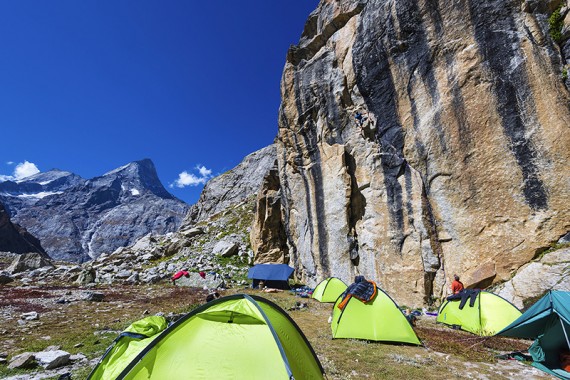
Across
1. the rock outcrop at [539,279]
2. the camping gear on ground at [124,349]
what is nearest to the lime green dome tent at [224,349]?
the camping gear on ground at [124,349]

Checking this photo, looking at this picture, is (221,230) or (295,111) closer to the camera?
(295,111)

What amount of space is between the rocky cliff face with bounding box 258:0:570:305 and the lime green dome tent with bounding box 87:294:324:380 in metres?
15.7

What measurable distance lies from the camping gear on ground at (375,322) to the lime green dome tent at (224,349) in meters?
5.11

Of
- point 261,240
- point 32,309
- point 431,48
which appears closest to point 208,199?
point 261,240

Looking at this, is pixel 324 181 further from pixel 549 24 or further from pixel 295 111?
pixel 549 24

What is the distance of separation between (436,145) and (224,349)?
19590mm

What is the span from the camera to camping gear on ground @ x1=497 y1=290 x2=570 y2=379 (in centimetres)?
813

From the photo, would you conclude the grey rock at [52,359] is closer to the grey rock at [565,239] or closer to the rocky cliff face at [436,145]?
the rocky cliff face at [436,145]

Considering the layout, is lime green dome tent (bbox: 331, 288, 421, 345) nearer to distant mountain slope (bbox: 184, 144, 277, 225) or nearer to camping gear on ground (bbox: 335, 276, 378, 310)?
camping gear on ground (bbox: 335, 276, 378, 310)

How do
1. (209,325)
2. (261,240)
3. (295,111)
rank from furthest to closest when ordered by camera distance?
(261,240)
(295,111)
(209,325)

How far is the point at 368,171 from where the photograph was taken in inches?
954

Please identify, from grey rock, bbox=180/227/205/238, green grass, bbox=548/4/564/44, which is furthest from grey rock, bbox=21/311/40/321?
grey rock, bbox=180/227/205/238

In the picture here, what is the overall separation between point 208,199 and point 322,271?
2730 inches

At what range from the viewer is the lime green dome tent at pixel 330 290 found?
71.4ft
